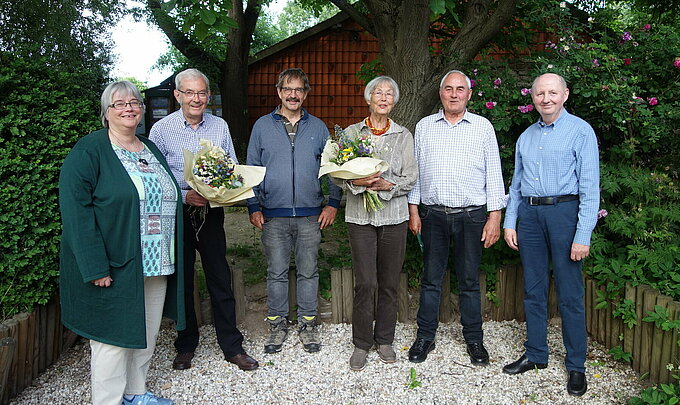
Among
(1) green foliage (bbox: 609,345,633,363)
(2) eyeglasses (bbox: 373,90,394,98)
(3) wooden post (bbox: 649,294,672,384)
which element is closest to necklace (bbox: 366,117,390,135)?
(2) eyeglasses (bbox: 373,90,394,98)

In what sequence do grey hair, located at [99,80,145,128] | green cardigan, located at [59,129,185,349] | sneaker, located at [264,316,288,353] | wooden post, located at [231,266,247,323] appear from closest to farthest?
green cardigan, located at [59,129,185,349], grey hair, located at [99,80,145,128], sneaker, located at [264,316,288,353], wooden post, located at [231,266,247,323]

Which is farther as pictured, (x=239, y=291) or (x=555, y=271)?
(x=239, y=291)

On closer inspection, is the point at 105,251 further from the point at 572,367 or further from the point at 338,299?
the point at 572,367

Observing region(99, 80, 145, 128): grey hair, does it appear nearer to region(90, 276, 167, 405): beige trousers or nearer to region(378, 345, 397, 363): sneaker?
region(90, 276, 167, 405): beige trousers

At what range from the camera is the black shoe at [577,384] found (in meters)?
3.67

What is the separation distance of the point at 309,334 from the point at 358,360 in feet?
1.78

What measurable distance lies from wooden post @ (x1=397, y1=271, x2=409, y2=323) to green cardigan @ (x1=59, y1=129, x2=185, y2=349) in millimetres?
2423

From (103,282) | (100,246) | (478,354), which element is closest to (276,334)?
(478,354)

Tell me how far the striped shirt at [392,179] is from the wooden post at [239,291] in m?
1.37

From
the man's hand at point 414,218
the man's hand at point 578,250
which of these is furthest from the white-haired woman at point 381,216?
the man's hand at point 578,250

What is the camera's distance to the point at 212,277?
4.02 metres

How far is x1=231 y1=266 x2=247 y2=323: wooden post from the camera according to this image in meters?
4.75

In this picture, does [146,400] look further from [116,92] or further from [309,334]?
[116,92]

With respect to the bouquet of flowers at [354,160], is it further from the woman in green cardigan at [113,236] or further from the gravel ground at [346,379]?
the gravel ground at [346,379]
